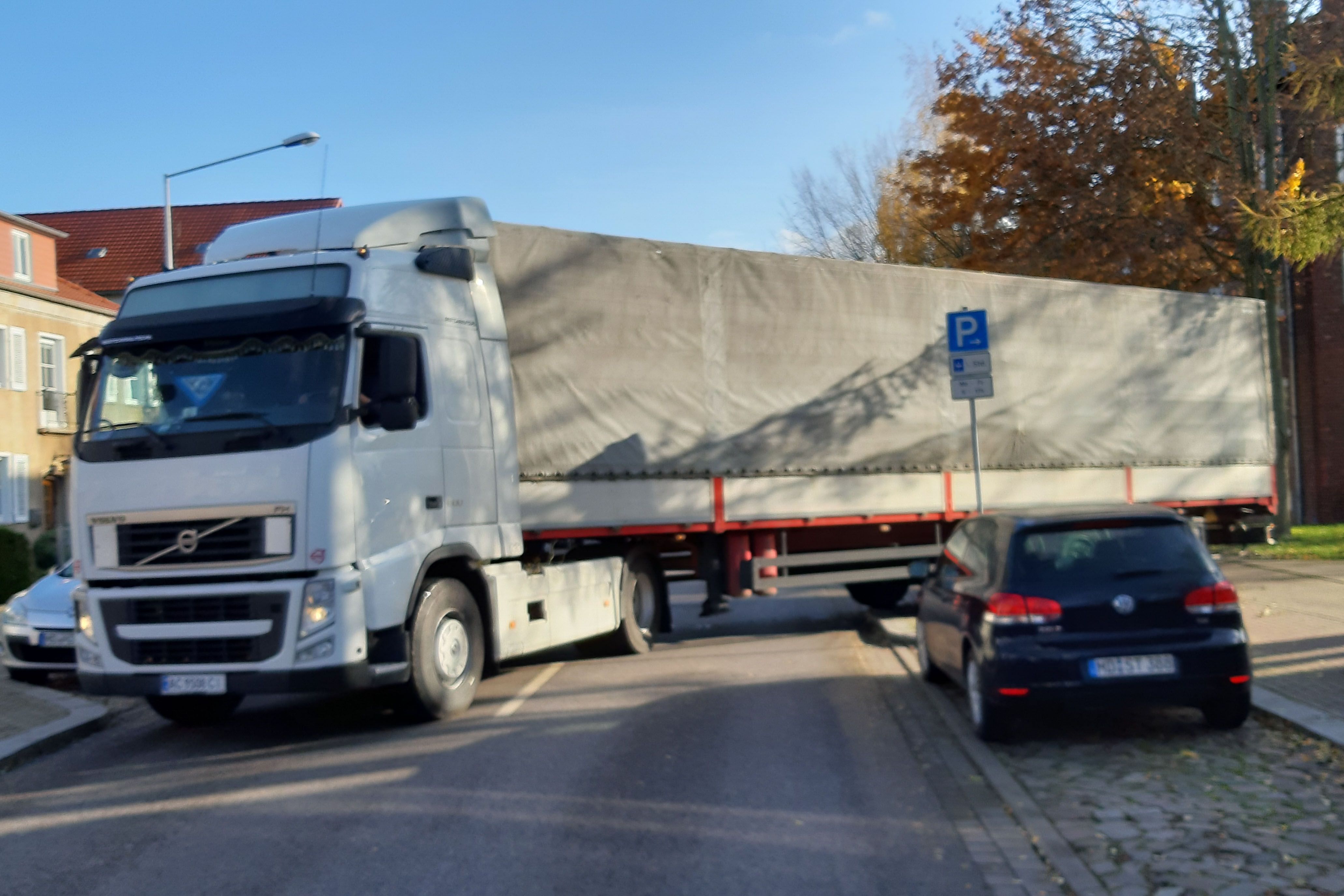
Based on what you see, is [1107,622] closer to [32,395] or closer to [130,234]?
[32,395]

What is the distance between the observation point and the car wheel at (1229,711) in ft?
26.1

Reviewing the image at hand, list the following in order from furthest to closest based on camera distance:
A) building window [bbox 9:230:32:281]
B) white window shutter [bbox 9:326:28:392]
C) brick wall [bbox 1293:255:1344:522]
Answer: building window [bbox 9:230:32:281] → white window shutter [bbox 9:326:28:392] → brick wall [bbox 1293:255:1344:522]

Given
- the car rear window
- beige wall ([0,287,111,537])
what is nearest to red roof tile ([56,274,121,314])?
beige wall ([0,287,111,537])

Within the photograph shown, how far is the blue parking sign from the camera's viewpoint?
1370 cm

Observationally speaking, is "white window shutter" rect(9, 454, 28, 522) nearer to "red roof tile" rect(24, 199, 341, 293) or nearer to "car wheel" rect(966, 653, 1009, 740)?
"red roof tile" rect(24, 199, 341, 293)

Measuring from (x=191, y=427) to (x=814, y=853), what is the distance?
5128 millimetres

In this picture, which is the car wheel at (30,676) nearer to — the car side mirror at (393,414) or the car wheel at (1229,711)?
the car side mirror at (393,414)

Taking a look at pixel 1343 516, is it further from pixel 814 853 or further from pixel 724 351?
pixel 814 853

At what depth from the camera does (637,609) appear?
1317cm

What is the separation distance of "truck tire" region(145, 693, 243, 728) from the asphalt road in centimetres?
14

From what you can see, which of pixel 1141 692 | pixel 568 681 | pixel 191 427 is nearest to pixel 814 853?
pixel 1141 692

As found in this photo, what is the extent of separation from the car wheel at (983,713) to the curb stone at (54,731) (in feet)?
20.2

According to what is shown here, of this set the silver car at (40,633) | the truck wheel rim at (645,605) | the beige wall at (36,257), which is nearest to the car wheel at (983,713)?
the truck wheel rim at (645,605)

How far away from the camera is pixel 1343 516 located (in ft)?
97.7
